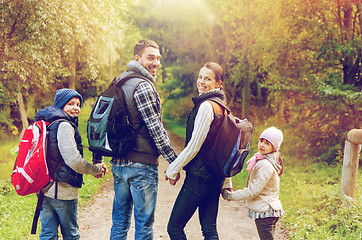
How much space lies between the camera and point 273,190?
11.9 feet

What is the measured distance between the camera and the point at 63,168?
3.51 meters

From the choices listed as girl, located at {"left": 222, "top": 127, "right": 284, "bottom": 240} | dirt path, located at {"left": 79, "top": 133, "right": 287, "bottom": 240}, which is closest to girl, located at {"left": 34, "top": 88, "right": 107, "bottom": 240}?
girl, located at {"left": 222, "top": 127, "right": 284, "bottom": 240}

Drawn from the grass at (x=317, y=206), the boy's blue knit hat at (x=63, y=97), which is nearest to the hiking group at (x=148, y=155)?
the boy's blue knit hat at (x=63, y=97)

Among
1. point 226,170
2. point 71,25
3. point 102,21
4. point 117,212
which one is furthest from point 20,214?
point 102,21

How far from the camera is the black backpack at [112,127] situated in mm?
3400

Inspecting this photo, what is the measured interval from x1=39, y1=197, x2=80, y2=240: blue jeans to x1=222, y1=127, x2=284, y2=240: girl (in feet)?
5.18

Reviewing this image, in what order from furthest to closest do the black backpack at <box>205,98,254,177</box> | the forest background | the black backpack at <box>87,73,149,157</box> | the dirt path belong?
1. the forest background
2. the dirt path
3. the black backpack at <box>87,73,149,157</box>
4. the black backpack at <box>205,98,254,177</box>

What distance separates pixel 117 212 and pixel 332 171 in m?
7.05

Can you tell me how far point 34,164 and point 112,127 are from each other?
0.80 m

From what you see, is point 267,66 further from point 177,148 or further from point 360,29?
point 177,148

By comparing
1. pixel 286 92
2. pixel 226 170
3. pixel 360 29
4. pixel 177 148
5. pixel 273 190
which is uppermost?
pixel 360 29

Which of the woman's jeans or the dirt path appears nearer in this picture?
the woman's jeans

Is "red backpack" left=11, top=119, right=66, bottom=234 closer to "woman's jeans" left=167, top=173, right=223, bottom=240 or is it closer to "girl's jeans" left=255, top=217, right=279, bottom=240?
"woman's jeans" left=167, top=173, right=223, bottom=240

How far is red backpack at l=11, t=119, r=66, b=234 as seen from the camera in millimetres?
3332
